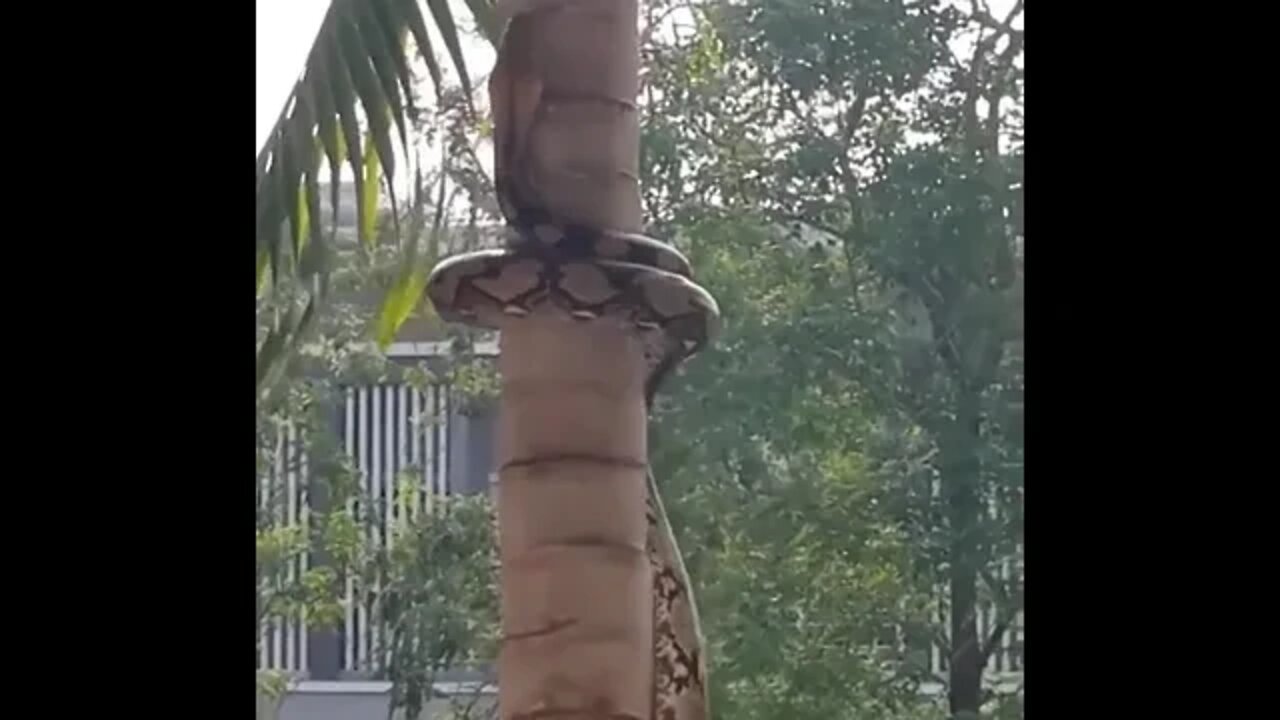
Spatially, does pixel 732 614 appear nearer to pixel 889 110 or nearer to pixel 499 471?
pixel 499 471

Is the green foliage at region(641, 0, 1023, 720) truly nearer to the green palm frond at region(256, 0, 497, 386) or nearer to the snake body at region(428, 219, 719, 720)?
the snake body at region(428, 219, 719, 720)

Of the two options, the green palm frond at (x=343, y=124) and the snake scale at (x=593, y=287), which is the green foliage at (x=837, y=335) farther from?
the green palm frond at (x=343, y=124)

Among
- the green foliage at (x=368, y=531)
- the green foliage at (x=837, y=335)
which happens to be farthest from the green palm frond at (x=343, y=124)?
the green foliage at (x=837, y=335)

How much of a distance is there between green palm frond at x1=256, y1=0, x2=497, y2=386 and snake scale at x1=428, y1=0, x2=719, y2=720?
34mm

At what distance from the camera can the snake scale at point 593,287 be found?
76 cm

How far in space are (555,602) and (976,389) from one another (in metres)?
0.24

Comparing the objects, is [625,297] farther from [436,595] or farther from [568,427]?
[436,595]

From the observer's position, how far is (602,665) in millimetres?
754

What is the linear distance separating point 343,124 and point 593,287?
0.16 m

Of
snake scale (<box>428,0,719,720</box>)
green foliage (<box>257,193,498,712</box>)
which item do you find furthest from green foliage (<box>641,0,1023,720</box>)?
green foliage (<box>257,193,498,712</box>)

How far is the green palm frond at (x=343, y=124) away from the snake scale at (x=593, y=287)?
34mm
